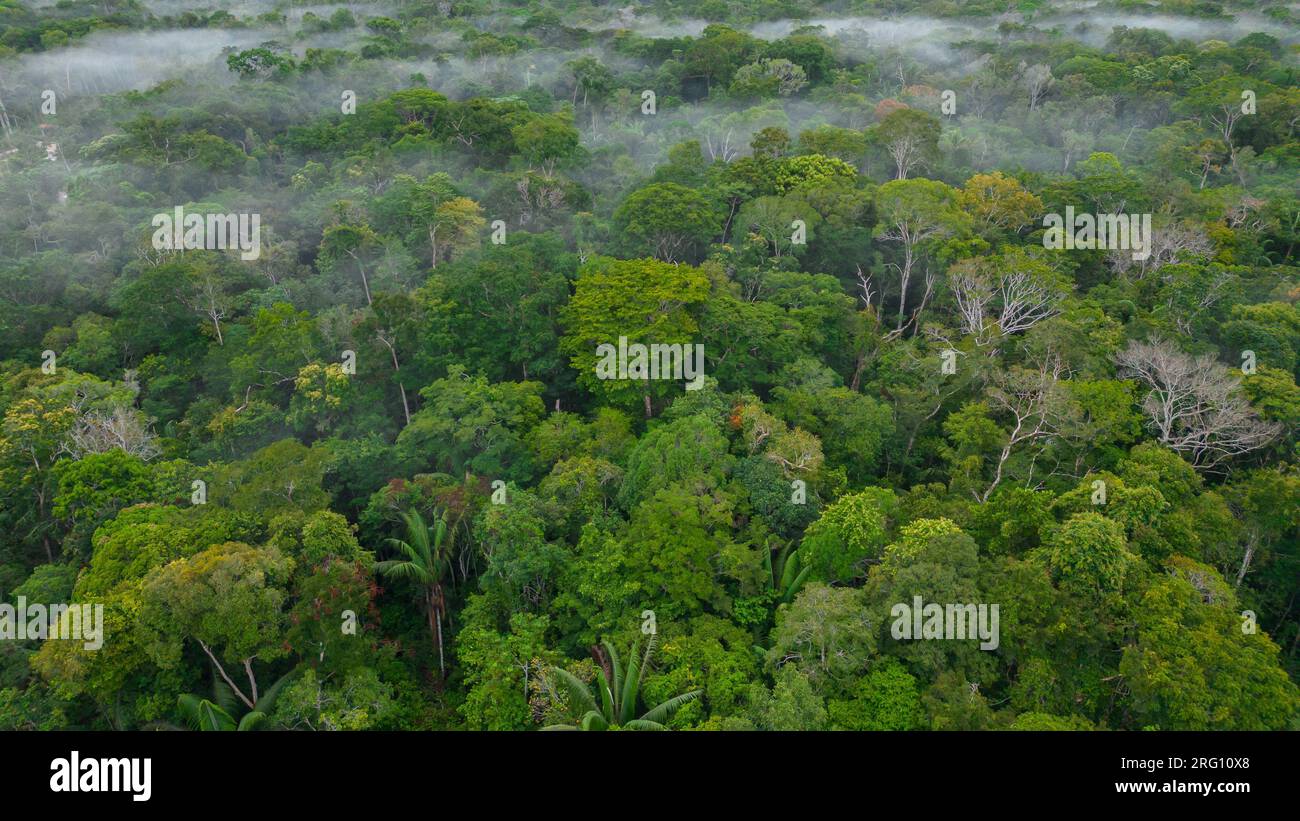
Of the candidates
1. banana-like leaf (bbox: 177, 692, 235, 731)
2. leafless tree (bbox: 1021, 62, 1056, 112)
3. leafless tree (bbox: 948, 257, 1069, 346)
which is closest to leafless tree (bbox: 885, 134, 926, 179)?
leafless tree (bbox: 948, 257, 1069, 346)

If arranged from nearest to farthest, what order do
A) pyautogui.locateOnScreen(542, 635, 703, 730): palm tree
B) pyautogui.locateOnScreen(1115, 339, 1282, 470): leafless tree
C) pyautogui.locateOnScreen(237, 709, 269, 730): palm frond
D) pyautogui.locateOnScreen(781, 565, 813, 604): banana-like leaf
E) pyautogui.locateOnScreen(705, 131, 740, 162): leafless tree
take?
1. pyautogui.locateOnScreen(542, 635, 703, 730): palm tree
2. pyautogui.locateOnScreen(237, 709, 269, 730): palm frond
3. pyautogui.locateOnScreen(781, 565, 813, 604): banana-like leaf
4. pyautogui.locateOnScreen(1115, 339, 1282, 470): leafless tree
5. pyautogui.locateOnScreen(705, 131, 740, 162): leafless tree

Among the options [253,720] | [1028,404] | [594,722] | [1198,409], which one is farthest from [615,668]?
[1198,409]

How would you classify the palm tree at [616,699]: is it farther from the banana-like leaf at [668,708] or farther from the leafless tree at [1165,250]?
the leafless tree at [1165,250]

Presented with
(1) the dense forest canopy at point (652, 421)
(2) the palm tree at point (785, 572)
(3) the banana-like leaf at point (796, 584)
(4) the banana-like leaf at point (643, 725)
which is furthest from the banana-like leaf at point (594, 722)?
(3) the banana-like leaf at point (796, 584)

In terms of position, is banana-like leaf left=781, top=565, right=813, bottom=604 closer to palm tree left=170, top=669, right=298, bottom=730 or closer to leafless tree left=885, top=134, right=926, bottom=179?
palm tree left=170, top=669, right=298, bottom=730

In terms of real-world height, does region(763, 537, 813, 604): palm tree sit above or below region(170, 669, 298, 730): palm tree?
above

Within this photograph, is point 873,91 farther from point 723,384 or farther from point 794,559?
point 794,559

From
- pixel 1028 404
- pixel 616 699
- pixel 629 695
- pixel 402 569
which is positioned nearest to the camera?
pixel 629 695

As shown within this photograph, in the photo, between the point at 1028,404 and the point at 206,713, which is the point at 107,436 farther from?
the point at 1028,404
